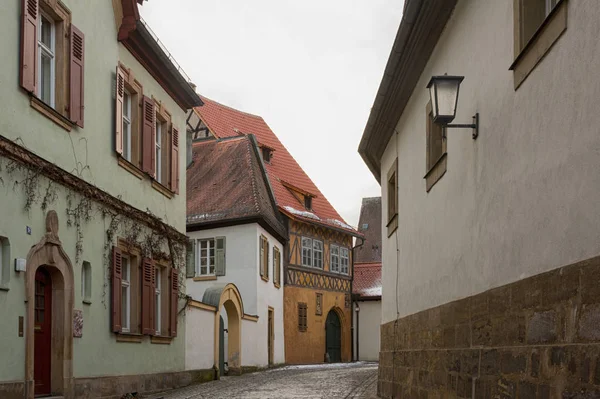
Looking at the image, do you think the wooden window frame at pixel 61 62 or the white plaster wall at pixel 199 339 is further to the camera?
the white plaster wall at pixel 199 339

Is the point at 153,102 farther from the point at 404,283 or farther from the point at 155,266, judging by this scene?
the point at 404,283

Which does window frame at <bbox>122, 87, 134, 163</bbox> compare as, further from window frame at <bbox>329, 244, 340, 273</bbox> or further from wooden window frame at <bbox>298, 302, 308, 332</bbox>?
window frame at <bbox>329, 244, 340, 273</bbox>

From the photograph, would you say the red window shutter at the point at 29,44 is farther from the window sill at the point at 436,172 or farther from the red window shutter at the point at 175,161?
the red window shutter at the point at 175,161

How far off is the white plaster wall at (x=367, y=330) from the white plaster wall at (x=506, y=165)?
2994cm

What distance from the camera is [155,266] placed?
1912cm

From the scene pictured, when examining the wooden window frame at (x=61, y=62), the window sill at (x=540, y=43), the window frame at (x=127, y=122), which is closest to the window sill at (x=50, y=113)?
the wooden window frame at (x=61, y=62)

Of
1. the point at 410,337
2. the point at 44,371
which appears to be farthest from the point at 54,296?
the point at 410,337

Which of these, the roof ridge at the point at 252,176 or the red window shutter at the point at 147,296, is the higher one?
the roof ridge at the point at 252,176

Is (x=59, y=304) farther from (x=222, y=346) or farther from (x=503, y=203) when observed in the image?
(x=222, y=346)

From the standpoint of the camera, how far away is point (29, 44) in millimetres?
12305

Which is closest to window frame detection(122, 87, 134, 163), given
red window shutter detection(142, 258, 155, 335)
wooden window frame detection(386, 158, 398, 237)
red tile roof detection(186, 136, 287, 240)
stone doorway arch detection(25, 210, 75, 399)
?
red window shutter detection(142, 258, 155, 335)

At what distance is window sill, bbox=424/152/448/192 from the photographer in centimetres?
1141

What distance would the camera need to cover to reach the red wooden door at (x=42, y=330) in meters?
13.4

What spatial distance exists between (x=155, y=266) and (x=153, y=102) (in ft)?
10.7
